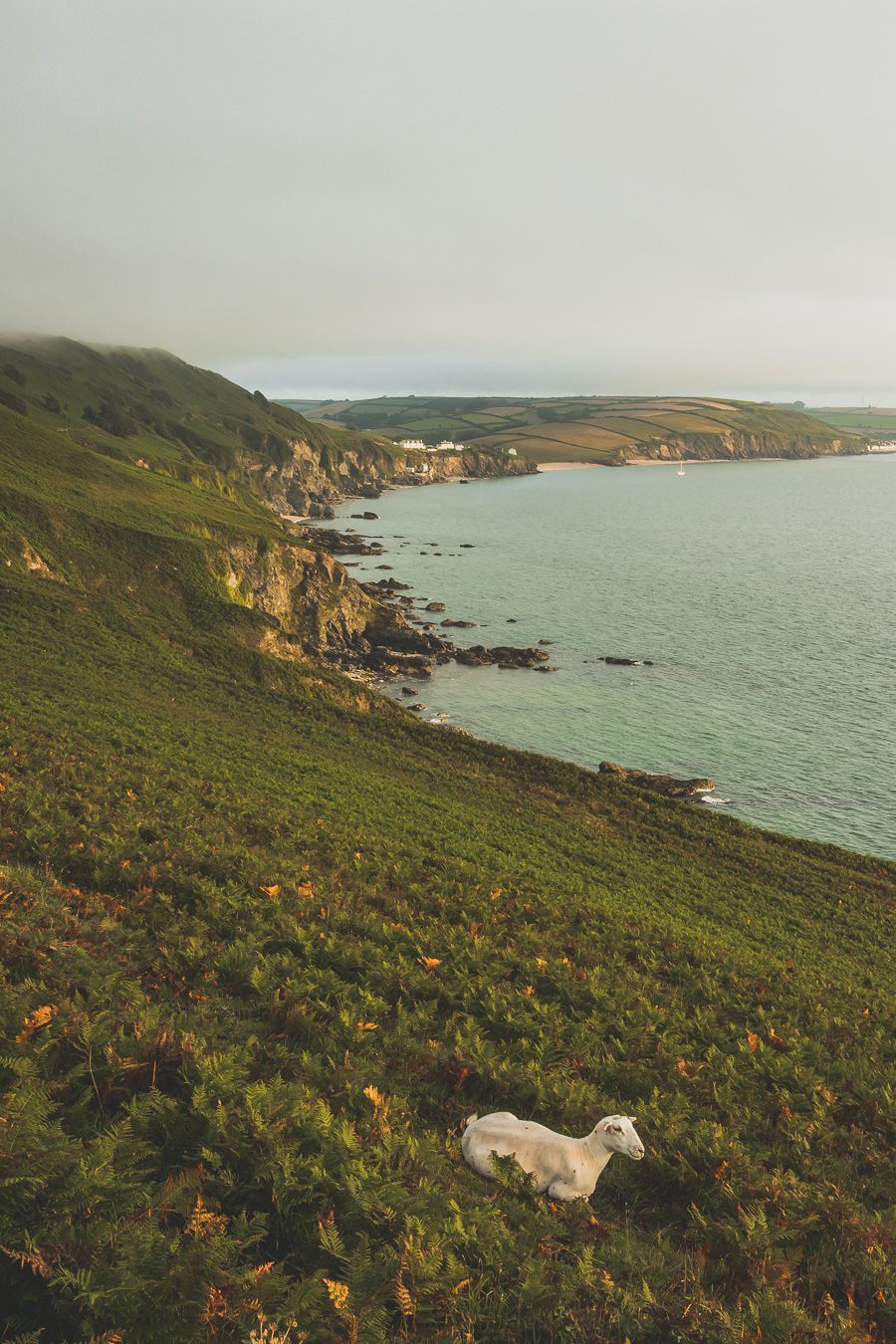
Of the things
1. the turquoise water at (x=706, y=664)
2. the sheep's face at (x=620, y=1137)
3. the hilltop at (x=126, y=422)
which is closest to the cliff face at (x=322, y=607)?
the turquoise water at (x=706, y=664)

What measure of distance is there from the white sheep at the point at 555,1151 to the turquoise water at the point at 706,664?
40.0 metres

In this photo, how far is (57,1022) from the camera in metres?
9.20

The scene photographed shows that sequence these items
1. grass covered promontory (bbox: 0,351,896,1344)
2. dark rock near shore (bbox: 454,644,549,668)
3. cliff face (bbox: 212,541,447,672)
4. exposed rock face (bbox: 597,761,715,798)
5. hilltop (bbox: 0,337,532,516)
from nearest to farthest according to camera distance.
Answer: grass covered promontory (bbox: 0,351,896,1344)
exposed rock face (bbox: 597,761,715,798)
cliff face (bbox: 212,541,447,672)
dark rock near shore (bbox: 454,644,549,668)
hilltop (bbox: 0,337,532,516)

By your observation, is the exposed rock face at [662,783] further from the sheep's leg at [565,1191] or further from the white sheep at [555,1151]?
the sheep's leg at [565,1191]

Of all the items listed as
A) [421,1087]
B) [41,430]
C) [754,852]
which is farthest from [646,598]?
[421,1087]

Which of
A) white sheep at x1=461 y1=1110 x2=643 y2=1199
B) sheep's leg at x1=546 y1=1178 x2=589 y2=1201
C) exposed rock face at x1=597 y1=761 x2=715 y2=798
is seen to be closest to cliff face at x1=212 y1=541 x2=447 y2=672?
exposed rock face at x1=597 y1=761 x2=715 y2=798

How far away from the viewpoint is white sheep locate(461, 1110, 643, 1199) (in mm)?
9234

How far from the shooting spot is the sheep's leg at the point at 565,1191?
30.0 ft

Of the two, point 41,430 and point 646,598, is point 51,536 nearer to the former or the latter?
point 41,430

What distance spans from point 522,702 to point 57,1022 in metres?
57.0

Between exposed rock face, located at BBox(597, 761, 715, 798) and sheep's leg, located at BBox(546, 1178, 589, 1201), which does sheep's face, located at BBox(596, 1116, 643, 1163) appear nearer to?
sheep's leg, located at BBox(546, 1178, 589, 1201)

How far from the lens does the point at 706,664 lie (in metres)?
75.3

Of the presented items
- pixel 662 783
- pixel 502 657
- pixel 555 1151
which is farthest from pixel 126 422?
pixel 555 1151

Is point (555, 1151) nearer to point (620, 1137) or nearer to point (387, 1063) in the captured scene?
point (620, 1137)
